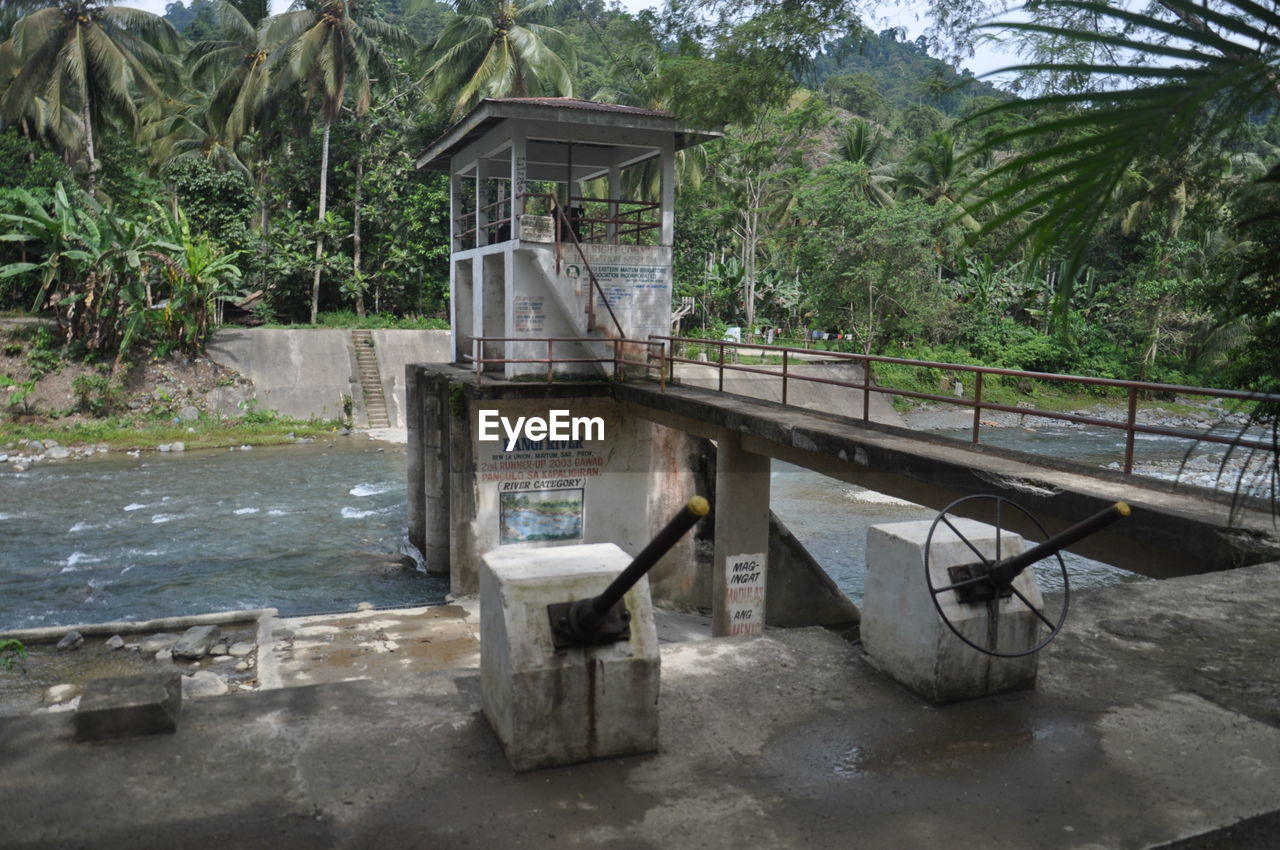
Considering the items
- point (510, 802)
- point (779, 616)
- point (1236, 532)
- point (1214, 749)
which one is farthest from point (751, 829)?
point (779, 616)

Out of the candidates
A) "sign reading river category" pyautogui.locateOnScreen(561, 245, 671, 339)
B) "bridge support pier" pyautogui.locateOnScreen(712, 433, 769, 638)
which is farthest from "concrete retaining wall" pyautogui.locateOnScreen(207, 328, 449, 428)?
"bridge support pier" pyautogui.locateOnScreen(712, 433, 769, 638)

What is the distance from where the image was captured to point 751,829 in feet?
13.0

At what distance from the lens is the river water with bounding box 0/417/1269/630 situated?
17.2 meters

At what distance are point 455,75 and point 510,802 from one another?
3514cm

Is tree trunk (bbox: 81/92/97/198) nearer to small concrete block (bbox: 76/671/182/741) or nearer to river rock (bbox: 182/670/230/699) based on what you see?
river rock (bbox: 182/670/230/699)

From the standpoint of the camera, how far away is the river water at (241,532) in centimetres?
1719

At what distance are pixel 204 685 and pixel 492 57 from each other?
28100 millimetres

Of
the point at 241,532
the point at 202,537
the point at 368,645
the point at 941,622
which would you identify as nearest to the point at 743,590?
the point at 368,645

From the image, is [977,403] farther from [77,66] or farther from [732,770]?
[77,66]

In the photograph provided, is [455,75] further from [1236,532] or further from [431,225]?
[1236,532]

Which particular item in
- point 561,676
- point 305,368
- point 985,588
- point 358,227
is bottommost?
point 305,368

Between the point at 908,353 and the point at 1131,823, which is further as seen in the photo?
the point at 908,353

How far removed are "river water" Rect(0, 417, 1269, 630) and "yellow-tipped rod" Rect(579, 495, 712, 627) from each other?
11984mm

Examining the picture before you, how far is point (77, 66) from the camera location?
112ft
